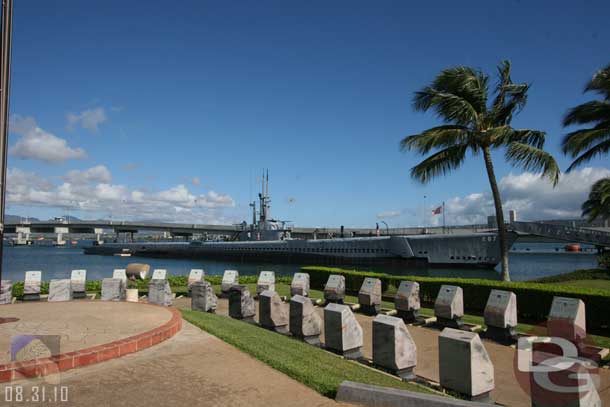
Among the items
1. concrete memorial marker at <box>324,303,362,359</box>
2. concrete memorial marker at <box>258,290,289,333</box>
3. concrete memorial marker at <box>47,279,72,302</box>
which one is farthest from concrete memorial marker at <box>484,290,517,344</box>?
concrete memorial marker at <box>47,279,72,302</box>

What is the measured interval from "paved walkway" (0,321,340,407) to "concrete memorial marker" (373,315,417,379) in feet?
6.62

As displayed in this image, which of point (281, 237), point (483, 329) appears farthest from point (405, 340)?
point (281, 237)

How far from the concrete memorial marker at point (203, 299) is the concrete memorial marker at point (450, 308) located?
6.09 m

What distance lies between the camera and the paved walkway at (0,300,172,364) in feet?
20.9

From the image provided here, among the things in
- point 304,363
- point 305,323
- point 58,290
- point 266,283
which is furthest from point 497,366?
point 58,290

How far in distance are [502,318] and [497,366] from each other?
1827 mm

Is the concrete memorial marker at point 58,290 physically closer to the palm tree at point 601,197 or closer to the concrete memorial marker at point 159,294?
the concrete memorial marker at point 159,294

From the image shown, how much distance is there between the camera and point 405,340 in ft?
22.0

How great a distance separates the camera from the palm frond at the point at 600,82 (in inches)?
638

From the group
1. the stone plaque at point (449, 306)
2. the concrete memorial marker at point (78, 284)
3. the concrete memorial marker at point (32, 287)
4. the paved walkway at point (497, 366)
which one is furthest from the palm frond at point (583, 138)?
the concrete memorial marker at point (32, 287)

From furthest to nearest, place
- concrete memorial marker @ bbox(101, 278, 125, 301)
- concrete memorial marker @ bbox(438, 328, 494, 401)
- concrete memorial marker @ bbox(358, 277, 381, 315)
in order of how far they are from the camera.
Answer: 1. concrete memorial marker @ bbox(101, 278, 125, 301)
2. concrete memorial marker @ bbox(358, 277, 381, 315)
3. concrete memorial marker @ bbox(438, 328, 494, 401)

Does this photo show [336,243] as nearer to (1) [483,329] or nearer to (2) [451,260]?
(2) [451,260]

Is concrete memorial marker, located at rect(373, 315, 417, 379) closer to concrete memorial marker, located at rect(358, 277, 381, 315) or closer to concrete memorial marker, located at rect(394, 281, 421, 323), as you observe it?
concrete memorial marker, located at rect(394, 281, 421, 323)

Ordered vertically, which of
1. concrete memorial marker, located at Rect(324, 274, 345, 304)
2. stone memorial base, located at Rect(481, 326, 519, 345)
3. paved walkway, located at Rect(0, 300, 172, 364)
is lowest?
stone memorial base, located at Rect(481, 326, 519, 345)
